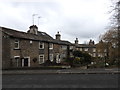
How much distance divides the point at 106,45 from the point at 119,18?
32.1m

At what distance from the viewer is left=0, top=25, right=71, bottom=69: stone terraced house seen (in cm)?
2648

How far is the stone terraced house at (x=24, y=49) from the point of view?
26.5 m

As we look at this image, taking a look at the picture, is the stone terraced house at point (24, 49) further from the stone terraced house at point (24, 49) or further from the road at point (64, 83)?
the road at point (64, 83)

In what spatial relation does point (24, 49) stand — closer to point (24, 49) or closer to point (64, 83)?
point (24, 49)

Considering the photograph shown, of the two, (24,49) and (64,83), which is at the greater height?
(24,49)

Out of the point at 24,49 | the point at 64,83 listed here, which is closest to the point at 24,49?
the point at 24,49

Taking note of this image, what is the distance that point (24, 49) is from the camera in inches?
1161

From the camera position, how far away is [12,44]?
26.9m

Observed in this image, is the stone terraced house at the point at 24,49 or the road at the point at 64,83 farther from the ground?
the stone terraced house at the point at 24,49

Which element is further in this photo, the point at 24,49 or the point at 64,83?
the point at 24,49

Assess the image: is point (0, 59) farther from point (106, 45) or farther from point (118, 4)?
point (106, 45)

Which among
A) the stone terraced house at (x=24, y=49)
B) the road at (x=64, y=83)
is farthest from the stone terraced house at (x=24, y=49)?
the road at (x=64, y=83)

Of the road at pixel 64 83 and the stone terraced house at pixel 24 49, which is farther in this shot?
the stone terraced house at pixel 24 49

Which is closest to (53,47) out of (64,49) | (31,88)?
(64,49)
